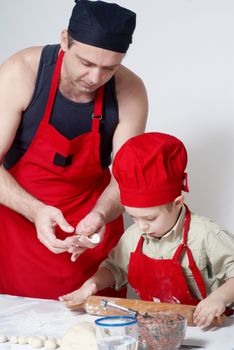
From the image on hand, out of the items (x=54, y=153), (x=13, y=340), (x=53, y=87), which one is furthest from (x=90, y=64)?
(x=13, y=340)

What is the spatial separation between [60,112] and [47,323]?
2.68ft

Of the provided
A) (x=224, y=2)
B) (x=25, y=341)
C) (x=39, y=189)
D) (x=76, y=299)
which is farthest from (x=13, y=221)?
(x=224, y=2)

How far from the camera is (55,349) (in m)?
1.48

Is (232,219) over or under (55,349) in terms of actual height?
under

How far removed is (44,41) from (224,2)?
0.91 m

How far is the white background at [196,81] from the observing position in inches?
110

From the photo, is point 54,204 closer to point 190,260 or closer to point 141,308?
point 190,260

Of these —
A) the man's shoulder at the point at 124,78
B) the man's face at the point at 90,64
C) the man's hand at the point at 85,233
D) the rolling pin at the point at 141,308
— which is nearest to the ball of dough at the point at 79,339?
the rolling pin at the point at 141,308

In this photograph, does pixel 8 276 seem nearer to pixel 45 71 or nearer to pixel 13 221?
pixel 13 221

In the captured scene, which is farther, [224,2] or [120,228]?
[224,2]

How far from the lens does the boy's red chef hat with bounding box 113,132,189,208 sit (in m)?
1.78

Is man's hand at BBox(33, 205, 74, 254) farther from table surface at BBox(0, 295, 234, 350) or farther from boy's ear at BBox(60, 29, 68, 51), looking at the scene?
boy's ear at BBox(60, 29, 68, 51)

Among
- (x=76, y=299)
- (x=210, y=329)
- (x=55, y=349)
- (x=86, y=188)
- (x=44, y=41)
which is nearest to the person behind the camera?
(x=55, y=349)

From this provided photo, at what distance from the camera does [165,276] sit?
1895 mm
